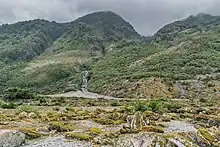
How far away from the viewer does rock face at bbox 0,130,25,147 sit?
33062mm

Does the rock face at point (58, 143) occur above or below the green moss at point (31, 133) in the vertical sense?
below

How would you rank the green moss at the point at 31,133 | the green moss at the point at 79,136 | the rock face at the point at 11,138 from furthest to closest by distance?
the green moss at the point at 31,133, the green moss at the point at 79,136, the rock face at the point at 11,138

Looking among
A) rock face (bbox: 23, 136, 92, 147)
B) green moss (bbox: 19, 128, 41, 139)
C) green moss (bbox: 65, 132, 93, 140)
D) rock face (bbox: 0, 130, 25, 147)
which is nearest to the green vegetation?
green moss (bbox: 19, 128, 41, 139)

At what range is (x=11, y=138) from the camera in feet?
112

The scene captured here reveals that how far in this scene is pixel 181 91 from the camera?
7539 inches

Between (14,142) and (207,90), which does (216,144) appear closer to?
(14,142)

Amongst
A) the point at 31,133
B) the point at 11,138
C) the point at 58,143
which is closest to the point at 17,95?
the point at 31,133

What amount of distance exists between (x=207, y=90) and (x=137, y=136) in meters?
155

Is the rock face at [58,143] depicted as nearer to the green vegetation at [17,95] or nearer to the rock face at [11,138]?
the rock face at [11,138]

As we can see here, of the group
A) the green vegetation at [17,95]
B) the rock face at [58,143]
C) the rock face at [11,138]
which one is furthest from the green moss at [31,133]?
→ the green vegetation at [17,95]

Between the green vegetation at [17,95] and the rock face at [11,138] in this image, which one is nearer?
the rock face at [11,138]

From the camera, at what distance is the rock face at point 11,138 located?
33062 millimetres

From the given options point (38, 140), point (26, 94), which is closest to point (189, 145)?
point (38, 140)

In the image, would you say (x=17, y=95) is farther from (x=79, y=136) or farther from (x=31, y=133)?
(x=79, y=136)
